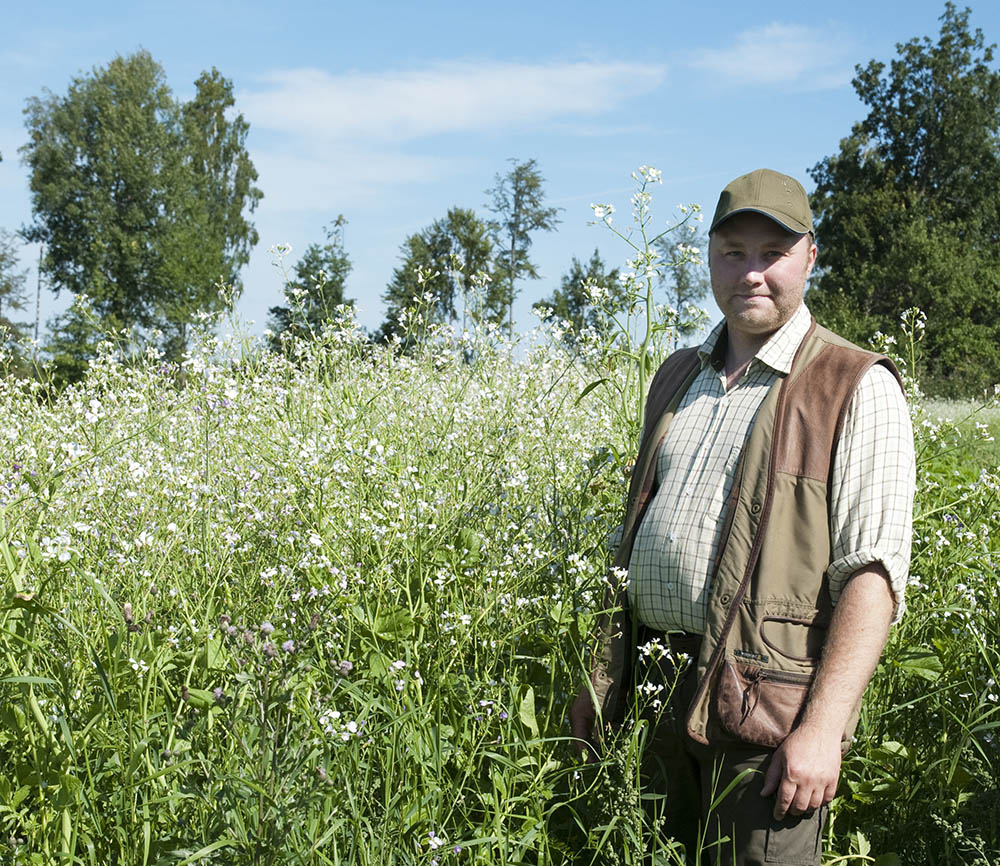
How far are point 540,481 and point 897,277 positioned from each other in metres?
38.6

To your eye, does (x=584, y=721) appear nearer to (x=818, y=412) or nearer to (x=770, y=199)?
(x=818, y=412)

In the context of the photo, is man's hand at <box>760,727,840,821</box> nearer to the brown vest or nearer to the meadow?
the brown vest

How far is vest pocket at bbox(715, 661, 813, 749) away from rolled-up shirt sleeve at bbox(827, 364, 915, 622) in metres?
0.27

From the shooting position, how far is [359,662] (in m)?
3.21

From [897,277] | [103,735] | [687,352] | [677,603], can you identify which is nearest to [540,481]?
[687,352]

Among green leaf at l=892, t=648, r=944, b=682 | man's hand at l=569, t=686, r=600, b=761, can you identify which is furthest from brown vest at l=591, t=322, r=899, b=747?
green leaf at l=892, t=648, r=944, b=682

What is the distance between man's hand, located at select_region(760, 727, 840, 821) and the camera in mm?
2516

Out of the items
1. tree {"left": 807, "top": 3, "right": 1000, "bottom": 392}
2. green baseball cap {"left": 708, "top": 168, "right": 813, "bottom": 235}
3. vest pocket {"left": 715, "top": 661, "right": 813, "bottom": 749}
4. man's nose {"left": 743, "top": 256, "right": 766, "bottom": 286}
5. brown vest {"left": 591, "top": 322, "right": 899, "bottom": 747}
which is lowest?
vest pocket {"left": 715, "top": 661, "right": 813, "bottom": 749}

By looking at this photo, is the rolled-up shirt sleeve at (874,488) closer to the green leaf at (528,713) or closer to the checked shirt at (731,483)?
the checked shirt at (731,483)

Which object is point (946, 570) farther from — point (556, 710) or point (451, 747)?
point (451, 747)

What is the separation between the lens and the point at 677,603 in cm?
289

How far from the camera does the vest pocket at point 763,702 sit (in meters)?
2.58

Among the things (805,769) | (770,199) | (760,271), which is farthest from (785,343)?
(805,769)

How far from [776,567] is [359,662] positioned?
1.38 m
